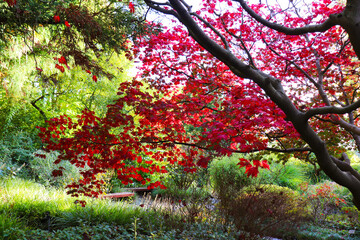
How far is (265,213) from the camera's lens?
464cm

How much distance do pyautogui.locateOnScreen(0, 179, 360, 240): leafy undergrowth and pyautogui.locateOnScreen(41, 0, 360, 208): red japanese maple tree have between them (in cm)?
53

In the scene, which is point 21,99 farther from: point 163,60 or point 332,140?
point 332,140

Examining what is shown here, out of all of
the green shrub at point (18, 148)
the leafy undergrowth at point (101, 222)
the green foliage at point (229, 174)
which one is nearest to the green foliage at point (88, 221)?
the leafy undergrowth at point (101, 222)

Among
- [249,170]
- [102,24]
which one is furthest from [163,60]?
[249,170]

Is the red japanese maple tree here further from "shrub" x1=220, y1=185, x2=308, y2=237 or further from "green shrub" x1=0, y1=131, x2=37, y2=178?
"green shrub" x1=0, y1=131, x2=37, y2=178

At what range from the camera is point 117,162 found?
427 centimetres

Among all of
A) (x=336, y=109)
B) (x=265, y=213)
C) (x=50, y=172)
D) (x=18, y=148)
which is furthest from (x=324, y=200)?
(x=18, y=148)

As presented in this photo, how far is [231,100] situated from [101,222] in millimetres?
2877

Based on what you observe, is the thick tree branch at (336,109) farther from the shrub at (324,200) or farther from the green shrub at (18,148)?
the green shrub at (18,148)

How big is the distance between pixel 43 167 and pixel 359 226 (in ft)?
26.5

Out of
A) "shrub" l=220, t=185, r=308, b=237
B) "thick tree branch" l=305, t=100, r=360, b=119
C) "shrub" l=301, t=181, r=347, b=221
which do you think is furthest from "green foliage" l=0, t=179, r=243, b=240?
"shrub" l=301, t=181, r=347, b=221

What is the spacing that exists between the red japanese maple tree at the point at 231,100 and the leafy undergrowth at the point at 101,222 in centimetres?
53

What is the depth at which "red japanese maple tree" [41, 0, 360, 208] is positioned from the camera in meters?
3.21

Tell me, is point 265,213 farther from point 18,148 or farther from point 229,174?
point 18,148
